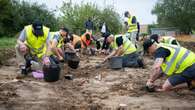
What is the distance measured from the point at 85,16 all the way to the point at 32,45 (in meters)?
19.5

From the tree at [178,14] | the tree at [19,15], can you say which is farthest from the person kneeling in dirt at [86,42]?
the tree at [178,14]

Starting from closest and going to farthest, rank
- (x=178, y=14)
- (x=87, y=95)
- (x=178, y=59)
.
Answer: (x=178, y=59) → (x=87, y=95) → (x=178, y=14)

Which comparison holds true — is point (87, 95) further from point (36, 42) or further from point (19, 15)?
point (19, 15)

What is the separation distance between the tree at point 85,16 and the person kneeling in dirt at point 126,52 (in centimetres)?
1655

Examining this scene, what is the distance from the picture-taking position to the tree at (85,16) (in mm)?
28648

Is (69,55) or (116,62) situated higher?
(69,55)

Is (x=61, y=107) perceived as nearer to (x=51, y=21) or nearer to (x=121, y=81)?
(x=121, y=81)

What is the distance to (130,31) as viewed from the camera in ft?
57.4

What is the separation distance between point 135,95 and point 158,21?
43.6 metres

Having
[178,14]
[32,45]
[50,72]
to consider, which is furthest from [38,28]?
[178,14]

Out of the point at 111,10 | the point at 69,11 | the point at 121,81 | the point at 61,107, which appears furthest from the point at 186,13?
Answer: the point at 61,107

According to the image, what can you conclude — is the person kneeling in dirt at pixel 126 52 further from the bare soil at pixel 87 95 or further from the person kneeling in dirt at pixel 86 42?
the person kneeling in dirt at pixel 86 42

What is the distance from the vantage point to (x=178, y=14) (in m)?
45.8

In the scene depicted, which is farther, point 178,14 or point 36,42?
point 178,14
